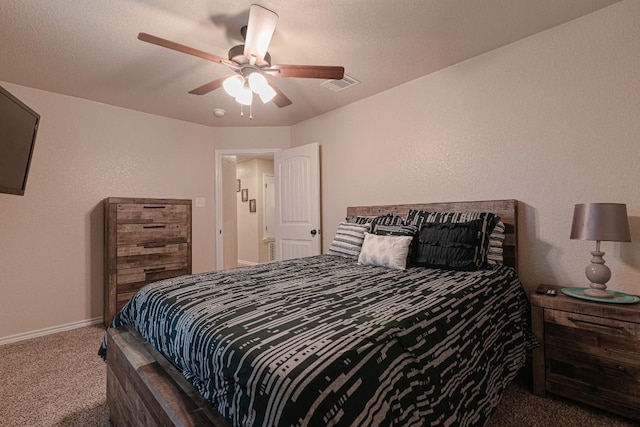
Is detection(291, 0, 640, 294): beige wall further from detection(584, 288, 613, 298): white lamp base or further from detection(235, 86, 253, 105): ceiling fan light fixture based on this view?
detection(235, 86, 253, 105): ceiling fan light fixture

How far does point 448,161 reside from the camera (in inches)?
104

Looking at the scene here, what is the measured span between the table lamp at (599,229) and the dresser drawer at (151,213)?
11.4ft

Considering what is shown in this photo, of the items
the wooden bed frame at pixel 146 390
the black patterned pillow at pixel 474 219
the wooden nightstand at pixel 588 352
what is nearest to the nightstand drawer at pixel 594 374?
the wooden nightstand at pixel 588 352

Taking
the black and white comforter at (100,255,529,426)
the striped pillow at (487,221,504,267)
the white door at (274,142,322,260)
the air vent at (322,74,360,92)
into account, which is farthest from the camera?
the white door at (274,142,322,260)

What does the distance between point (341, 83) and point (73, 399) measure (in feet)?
10.4

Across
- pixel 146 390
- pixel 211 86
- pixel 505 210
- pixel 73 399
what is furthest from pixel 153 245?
pixel 505 210

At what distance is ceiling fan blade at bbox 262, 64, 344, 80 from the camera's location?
75.0 inches

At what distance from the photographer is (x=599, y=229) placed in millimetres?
1668

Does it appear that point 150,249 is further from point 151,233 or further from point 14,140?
point 14,140

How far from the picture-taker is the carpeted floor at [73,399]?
1629 mm

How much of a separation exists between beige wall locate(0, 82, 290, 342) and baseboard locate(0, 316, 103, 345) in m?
0.03

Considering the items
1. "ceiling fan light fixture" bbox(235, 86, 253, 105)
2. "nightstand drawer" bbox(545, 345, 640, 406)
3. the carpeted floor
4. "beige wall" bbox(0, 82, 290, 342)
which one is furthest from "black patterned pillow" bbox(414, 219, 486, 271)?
"beige wall" bbox(0, 82, 290, 342)

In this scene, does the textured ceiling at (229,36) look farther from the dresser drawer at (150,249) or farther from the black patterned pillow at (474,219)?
the dresser drawer at (150,249)

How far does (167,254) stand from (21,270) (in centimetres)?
124
